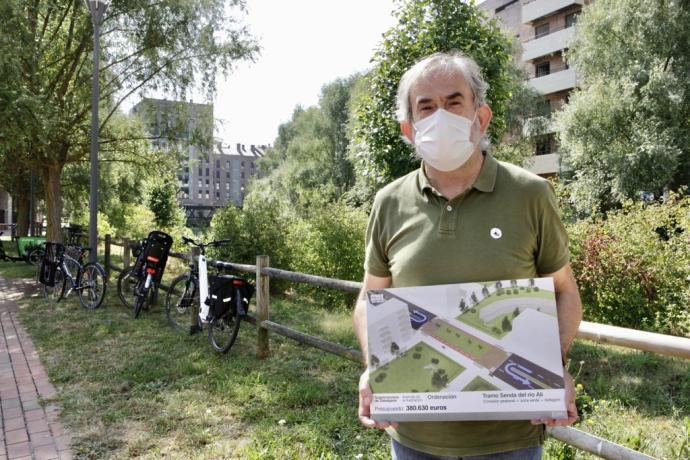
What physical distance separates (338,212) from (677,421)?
738 cm

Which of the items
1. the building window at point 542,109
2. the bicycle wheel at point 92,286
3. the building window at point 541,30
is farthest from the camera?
the building window at point 541,30

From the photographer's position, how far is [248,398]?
4.76 m

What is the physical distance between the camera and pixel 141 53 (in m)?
14.2

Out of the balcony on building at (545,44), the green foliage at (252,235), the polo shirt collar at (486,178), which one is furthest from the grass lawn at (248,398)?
the balcony on building at (545,44)

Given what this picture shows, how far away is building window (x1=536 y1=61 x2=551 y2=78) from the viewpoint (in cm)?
3953

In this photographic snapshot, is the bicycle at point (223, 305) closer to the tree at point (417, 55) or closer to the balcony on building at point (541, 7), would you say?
the tree at point (417, 55)

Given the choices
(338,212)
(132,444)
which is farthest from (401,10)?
(132,444)

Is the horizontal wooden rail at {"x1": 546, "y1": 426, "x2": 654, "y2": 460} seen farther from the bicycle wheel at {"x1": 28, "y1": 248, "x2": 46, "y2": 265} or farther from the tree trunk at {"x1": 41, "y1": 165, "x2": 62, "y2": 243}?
the bicycle wheel at {"x1": 28, "y1": 248, "x2": 46, "y2": 265}

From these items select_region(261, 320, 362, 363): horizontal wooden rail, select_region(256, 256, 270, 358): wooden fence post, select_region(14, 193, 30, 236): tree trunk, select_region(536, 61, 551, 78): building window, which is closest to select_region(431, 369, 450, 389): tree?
select_region(261, 320, 362, 363): horizontal wooden rail

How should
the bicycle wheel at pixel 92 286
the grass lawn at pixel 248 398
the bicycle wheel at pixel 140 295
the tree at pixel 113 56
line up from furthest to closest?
1. the tree at pixel 113 56
2. the bicycle wheel at pixel 92 286
3. the bicycle wheel at pixel 140 295
4. the grass lawn at pixel 248 398

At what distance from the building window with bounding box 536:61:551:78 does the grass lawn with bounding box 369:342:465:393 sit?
42.5 meters

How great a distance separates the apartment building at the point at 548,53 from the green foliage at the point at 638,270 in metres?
27.6

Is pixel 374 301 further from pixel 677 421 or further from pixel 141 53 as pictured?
pixel 141 53

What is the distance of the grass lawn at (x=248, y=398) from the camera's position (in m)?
3.77
